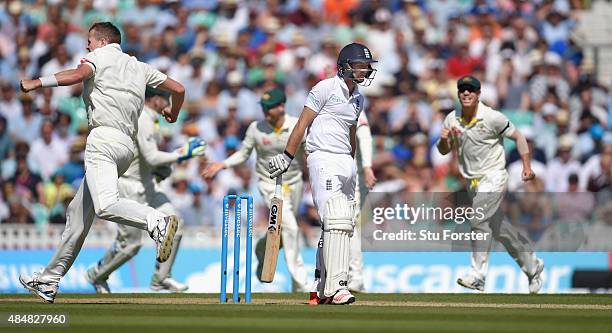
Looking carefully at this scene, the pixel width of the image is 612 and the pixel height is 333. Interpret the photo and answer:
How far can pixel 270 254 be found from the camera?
10.7 meters

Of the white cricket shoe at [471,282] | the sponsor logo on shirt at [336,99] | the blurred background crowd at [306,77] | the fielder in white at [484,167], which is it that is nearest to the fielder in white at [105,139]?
the sponsor logo on shirt at [336,99]

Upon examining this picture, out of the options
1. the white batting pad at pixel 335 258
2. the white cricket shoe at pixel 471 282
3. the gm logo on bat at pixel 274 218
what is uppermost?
the gm logo on bat at pixel 274 218

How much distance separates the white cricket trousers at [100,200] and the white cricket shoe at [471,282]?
3.76m

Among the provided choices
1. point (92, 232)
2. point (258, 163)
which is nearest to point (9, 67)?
point (92, 232)

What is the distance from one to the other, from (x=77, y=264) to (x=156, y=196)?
2.75 metres

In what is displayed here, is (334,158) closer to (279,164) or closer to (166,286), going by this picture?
(279,164)

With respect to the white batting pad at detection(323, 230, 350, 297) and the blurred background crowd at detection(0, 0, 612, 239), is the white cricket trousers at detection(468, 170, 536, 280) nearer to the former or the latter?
the white batting pad at detection(323, 230, 350, 297)

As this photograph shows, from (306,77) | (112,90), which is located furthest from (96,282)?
(306,77)

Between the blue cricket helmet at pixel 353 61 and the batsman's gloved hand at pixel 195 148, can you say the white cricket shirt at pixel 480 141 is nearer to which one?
the batsman's gloved hand at pixel 195 148

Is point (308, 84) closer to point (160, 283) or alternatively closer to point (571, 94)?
point (571, 94)

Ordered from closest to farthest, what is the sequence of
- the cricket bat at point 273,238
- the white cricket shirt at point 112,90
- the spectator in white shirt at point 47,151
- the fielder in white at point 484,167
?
the cricket bat at point 273,238 → the white cricket shirt at point 112,90 → the fielder in white at point 484,167 → the spectator in white shirt at point 47,151

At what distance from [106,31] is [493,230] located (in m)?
4.40

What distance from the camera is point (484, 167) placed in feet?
44.5

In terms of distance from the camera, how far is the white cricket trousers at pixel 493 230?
13320 mm
